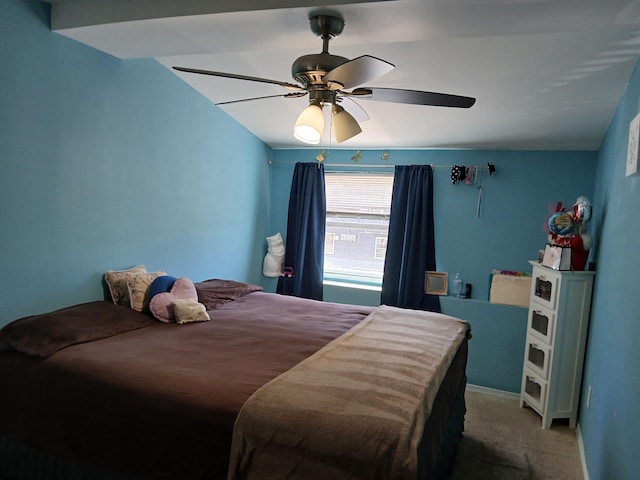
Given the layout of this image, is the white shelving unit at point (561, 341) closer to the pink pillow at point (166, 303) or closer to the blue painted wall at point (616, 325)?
the blue painted wall at point (616, 325)

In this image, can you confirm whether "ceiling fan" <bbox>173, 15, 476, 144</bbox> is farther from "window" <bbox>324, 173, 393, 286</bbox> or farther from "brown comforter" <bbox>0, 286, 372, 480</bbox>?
"window" <bbox>324, 173, 393, 286</bbox>

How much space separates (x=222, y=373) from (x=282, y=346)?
48 cm

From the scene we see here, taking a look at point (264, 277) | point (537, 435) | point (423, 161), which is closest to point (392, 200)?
point (423, 161)

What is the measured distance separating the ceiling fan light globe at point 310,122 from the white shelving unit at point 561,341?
6.97 feet

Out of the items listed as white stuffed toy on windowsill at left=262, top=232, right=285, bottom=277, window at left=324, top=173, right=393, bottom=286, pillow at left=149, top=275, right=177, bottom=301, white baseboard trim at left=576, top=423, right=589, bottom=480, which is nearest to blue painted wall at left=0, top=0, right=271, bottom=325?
pillow at left=149, top=275, right=177, bottom=301

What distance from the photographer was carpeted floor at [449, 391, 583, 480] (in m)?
2.53

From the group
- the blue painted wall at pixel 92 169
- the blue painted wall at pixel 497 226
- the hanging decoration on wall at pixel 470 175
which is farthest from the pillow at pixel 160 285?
the hanging decoration on wall at pixel 470 175

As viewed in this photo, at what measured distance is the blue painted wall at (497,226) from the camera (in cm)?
372

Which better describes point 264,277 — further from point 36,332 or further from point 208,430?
point 208,430

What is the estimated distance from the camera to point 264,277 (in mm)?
4770

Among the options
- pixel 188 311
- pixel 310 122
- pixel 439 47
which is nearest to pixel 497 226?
pixel 439 47

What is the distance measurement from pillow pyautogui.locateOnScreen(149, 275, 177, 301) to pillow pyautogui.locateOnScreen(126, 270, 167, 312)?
0.04 m

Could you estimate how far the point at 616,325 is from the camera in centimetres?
204

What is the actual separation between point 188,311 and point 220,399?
1.18 m
